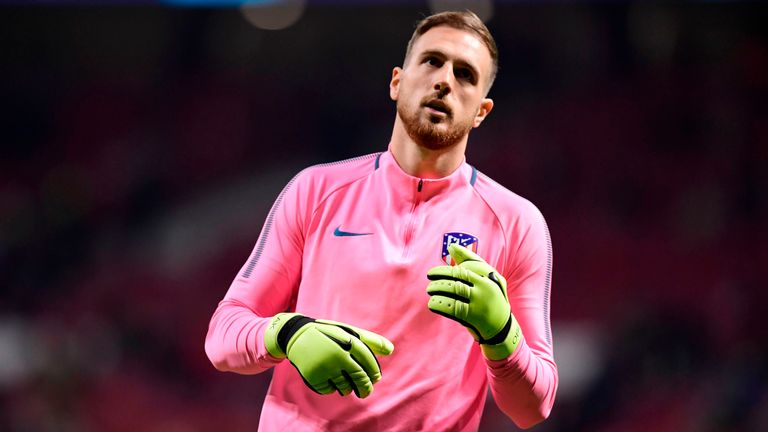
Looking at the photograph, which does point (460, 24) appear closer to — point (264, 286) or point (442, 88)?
point (442, 88)

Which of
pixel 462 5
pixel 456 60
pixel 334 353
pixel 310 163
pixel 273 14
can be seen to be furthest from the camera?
pixel 273 14

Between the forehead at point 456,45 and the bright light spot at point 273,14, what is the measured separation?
5431 millimetres

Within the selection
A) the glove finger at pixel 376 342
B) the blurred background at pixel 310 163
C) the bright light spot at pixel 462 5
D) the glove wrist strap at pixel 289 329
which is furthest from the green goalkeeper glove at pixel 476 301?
the bright light spot at pixel 462 5

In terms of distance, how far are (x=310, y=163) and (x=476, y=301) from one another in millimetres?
5527

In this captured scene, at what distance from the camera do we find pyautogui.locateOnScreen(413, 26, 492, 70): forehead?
171cm

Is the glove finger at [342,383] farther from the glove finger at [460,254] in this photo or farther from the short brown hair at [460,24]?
the short brown hair at [460,24]

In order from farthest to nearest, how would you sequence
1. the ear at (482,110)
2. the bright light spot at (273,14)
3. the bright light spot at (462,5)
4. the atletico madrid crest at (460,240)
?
1. the bright light spot at (273,14)
2. the bright light spot at (462,5)
3. the ear at (482,110)
4. the atletico madrid crest at (460,240)

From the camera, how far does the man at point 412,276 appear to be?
153 cm

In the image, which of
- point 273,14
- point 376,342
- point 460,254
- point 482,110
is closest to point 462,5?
point 273,14

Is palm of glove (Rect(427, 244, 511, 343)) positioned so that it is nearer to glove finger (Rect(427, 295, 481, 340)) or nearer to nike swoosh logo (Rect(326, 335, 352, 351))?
glove finger (Rect(427, 295, 481, 340))

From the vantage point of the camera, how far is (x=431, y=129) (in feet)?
5.50

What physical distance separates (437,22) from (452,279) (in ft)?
2.02

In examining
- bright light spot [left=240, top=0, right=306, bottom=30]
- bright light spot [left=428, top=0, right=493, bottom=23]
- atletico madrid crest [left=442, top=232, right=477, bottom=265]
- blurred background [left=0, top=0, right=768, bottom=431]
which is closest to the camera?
atletico madrid crest [left=442, top=232, right=477, bottom=265]

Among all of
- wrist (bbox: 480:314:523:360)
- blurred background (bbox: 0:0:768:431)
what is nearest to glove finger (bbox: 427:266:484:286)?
wrist (bbox: 480:314:523:360)
